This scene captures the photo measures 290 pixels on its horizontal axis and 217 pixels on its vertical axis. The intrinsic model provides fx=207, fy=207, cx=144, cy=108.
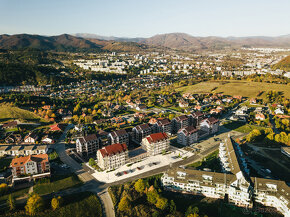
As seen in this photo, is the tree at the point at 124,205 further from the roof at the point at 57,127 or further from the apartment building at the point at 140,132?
the roof at the point at 57,127

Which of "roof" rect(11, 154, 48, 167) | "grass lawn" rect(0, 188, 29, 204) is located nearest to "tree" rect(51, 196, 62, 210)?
"grass lawn" rect(0, 188, 29, 204)

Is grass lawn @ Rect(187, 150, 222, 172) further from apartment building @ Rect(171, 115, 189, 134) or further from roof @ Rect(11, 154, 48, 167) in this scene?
roof @ Rect(11, 154, 48, 167)

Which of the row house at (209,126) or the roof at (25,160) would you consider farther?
the row house at (209,126)

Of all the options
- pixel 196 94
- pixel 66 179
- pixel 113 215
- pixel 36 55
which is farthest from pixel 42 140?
pixel 36 55

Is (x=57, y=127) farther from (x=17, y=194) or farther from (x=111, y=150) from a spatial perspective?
(x=17, y=194)

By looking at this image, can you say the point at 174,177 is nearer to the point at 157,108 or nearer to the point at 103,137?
the point at 103,137

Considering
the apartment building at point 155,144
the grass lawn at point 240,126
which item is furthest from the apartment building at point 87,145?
the grass lawn at point 240,126
